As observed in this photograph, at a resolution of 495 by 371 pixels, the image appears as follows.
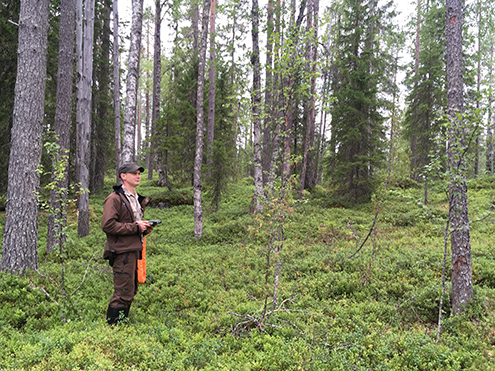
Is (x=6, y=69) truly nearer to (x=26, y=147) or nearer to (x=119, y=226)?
(x=26, y=147)

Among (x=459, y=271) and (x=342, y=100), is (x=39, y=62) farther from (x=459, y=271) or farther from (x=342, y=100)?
(x=342, y=100)

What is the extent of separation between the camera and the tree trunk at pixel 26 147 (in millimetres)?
5234

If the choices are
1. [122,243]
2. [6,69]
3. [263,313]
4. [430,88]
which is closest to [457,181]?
[263,313]

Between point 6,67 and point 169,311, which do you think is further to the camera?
point 6,67

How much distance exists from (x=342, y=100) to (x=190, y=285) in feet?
44.7

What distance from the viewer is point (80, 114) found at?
372 inches

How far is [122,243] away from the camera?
415 cm

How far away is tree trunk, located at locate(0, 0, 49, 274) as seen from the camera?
5.23 m

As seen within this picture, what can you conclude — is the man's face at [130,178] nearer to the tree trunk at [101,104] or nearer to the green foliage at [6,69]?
the green foliage at [6,69]

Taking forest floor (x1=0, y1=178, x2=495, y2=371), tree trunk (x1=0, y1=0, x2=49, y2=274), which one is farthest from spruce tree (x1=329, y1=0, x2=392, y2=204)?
tree trunk (x1=0, y1=0, x2=49, y2=274)

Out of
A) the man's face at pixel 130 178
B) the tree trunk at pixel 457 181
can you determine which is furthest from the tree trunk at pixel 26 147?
the tree trunk at pixel 457 181

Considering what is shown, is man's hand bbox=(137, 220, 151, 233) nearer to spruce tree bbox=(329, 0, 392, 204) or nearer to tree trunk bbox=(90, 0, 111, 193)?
spruce tree bbox=(329, 0, 392, 204)

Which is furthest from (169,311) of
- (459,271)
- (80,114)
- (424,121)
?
(424,121)

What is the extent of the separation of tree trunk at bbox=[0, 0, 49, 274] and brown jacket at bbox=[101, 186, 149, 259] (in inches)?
94.8
